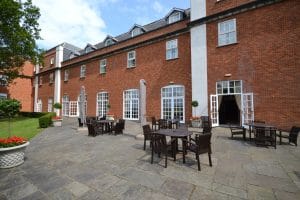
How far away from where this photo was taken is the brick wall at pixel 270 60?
8.56 meters

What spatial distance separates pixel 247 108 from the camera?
969 centimetres

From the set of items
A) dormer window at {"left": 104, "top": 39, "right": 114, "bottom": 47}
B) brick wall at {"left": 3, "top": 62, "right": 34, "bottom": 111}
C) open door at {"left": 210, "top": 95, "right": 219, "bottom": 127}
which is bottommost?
open door at {"left": 210, "top": 95, "right": 219, "bottom": 127}

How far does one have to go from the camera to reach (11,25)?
50.1ft

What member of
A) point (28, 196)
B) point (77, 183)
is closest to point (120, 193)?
point (77, 183)

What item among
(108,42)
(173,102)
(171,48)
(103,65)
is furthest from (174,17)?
(103,65)

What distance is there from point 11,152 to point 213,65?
425 inches

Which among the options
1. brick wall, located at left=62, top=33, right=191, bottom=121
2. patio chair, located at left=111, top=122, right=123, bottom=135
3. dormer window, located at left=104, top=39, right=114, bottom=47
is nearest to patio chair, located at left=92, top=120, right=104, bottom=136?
patio chair, located at left=111, top=122, right=123, bottom=135

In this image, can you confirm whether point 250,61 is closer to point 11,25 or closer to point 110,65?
point 110,65

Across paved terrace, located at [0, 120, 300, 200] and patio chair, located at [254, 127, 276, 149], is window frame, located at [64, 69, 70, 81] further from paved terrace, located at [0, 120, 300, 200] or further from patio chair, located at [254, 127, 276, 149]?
patio chair, located at [254, 127, 276, 149]

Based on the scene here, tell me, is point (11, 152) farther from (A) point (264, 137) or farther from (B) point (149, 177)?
(A) point (264, 137)

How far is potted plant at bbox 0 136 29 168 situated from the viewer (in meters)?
4.47

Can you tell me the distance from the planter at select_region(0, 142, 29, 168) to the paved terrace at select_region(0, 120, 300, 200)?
0.24 meters

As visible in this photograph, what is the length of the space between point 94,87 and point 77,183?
16025 millimetres

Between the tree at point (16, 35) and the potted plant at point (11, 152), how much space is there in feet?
49.7
